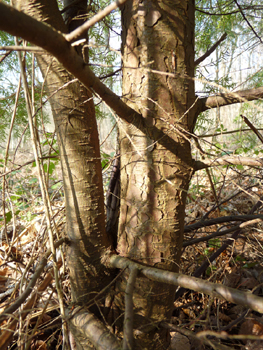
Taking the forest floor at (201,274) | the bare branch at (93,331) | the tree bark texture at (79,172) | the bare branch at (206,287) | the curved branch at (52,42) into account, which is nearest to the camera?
the curved branch at (52,42)

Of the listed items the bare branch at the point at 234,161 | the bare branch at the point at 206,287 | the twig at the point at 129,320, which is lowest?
the twig at the point at 129,320

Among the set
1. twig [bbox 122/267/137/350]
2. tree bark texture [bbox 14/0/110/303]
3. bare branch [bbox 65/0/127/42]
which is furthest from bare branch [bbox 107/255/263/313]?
bare branch [bbox 65/0/127/42]

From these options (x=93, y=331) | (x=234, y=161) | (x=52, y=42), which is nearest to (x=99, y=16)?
(x=52, y=42)

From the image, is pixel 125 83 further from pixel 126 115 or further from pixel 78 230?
pixel 78 230

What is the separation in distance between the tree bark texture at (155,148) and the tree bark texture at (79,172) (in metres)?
0.15

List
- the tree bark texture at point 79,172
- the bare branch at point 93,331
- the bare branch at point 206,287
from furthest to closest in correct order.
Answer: the tree bark texture at point 79,172
the bare branch at point 93,331
the bare branch at point 206,287

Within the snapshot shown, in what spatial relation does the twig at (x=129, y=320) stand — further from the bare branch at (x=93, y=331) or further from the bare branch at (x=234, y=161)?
the bare branch at (x=234, y=161)

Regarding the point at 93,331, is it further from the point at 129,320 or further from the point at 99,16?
the point at 99,16

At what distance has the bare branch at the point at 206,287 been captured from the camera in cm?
69

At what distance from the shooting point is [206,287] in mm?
792

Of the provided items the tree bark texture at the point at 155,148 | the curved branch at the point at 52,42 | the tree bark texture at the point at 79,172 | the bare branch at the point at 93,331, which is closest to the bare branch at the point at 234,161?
the tree bark texture at the point at 155,148

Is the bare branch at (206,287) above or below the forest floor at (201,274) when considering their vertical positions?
above

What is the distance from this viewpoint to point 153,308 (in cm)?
116

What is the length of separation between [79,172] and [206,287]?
2.52 feet
